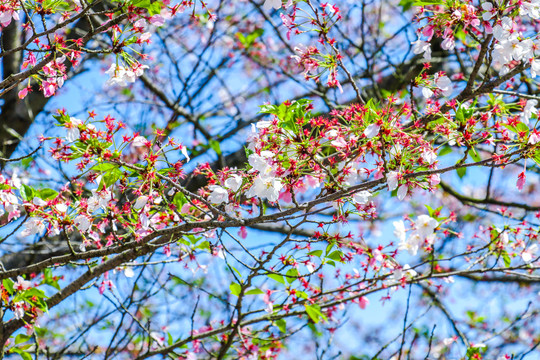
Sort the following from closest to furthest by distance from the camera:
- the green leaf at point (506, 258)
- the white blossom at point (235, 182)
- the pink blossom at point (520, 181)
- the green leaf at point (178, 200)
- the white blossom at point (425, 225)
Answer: the white blossom at point (235, 182), the pink blossom at point (520, 181), the green leaf at point (178, 200), the white blossom at point (425, 225), the green leaf at point (506, 258)

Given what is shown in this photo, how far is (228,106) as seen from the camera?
20.6 ft

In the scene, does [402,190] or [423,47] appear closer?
[402,190]

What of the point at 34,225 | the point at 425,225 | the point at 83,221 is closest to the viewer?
the point at 83,221

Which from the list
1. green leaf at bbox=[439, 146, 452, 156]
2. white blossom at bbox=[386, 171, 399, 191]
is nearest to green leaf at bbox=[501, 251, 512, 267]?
green leaf at bbox=[439, 146, 452, 156]

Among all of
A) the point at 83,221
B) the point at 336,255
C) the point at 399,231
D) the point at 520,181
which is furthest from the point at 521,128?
the point at 83,221

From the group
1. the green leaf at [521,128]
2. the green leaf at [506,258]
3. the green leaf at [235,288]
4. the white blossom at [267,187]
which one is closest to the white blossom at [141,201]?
the white blossom at [267,187]

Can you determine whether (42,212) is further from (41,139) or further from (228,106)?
(228,106)

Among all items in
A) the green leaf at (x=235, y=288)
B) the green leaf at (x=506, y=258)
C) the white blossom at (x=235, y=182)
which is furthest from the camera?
the green leaf at (x=506, y=258)

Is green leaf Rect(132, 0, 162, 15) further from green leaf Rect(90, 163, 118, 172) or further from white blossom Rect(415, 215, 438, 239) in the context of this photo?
white blossom Rect(415, 215, 438, 239)

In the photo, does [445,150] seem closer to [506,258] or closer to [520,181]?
[506,258]

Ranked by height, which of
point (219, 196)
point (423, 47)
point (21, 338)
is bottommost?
point (21, 338)

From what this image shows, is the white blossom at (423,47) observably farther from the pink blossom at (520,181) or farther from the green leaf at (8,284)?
the green leaf at (8,284)

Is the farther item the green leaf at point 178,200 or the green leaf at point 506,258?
the green leaf at point 506,258

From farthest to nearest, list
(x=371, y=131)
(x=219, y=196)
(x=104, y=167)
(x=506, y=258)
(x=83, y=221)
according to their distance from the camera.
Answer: (x=506, y=258)
(x=83, y=221)
(x=219, y=196)
(x=104, y=167)
(x=371, y=131)
